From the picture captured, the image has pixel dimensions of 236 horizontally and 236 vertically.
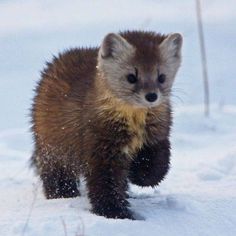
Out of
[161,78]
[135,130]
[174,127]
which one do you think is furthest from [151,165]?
[174,127]

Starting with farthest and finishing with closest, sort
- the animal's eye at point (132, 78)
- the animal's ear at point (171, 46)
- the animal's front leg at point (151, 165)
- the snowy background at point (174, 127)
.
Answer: the animal's front leg at point (151, 165)
the animal's ear at point (171, 46)
the animal's eye at point (132, 78)
the snowy background at point (174, 127)

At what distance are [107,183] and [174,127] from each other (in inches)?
175

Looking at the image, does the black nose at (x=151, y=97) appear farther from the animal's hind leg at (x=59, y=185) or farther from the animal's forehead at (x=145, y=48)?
the animal's hind leg at (x=59, y=185)

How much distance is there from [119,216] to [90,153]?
0.47 meters

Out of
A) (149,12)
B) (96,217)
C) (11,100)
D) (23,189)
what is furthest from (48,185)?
(149,12)

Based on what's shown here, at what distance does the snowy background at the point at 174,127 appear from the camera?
243 inches

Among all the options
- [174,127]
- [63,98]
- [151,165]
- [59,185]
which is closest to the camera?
[151,165]

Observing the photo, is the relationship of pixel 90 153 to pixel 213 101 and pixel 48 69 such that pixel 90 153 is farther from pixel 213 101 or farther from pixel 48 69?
pixel 213 101

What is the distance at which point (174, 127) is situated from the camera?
36.1ft

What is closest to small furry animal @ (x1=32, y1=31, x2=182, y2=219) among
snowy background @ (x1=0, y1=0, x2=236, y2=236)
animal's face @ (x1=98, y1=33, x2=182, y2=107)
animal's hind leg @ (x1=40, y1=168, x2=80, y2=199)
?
animal's face @ (x1=98, y1=33, x2=182, y2=107)

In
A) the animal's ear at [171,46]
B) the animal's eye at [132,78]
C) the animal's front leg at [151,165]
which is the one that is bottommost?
the animal's front leg at [151,165]

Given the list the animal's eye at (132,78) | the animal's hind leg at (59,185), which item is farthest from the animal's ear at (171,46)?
the animal's hind leg at (59,185)

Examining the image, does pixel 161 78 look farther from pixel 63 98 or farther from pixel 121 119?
pixel 63 98

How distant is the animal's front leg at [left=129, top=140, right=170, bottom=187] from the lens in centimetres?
682
